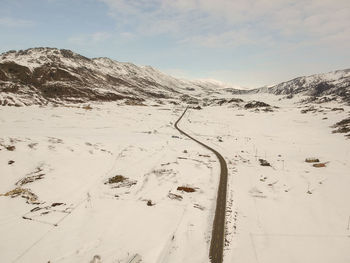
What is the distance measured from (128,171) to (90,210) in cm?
958

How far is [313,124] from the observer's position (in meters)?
76.8

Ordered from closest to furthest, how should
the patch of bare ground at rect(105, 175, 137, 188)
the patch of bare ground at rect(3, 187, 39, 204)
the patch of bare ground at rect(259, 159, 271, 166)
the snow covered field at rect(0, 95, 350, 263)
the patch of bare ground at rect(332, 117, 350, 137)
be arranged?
the snow covered field at rect(0, 95, 350, 263) → the patch of bare ground at rect(3, 187, 39, 204) → the patch of bare ground at rect(105, 175, 137, 188) → the patch of bare ground at rect(259, 159, 271, 166) → the patch of bare ground at rect(332, 117, 350, 137)

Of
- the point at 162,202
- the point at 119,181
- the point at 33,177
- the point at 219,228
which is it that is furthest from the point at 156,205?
the point at 33,177

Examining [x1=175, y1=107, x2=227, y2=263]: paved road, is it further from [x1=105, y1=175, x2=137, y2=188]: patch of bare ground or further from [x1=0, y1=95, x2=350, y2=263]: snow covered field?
[x1=105, y1=175, x2=137, y2=188]: patch of bare ground

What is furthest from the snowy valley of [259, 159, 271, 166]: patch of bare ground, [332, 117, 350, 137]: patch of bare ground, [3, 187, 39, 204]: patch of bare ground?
[332, 117, 350, 137]: patch of bare ground

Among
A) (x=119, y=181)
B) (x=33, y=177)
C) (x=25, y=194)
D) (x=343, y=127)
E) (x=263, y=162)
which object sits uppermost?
(x=343, y=127)

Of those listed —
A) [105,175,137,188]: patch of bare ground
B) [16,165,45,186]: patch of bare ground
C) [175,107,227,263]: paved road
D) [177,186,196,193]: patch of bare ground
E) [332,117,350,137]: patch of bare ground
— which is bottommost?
[175,107,227,263]: paved road

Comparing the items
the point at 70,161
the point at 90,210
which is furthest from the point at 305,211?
the point at 70,161

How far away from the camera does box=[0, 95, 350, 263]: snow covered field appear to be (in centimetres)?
1680

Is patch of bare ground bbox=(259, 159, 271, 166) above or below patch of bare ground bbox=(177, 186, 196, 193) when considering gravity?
above

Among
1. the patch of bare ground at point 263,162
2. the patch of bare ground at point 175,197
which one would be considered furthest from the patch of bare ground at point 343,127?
the patch of bare ground at point 175,197

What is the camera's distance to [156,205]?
23.2 metres

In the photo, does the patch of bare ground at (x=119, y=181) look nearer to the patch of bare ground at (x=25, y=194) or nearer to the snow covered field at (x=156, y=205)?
the snow covered field at (x=156, y=205)

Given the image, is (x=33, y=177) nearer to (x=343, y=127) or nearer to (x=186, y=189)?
(x=186, y=189)
